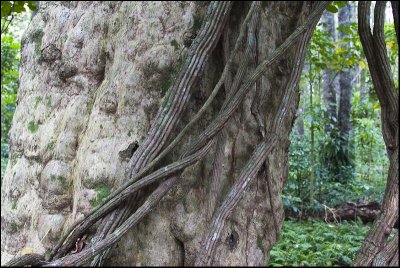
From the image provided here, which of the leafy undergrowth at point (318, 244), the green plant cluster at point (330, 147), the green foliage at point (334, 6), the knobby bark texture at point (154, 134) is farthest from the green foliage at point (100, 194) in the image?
the green plant cluster at point (330, 147)

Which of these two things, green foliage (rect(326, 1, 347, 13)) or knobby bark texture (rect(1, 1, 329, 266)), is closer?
knobby bark texture (rect(1, 1, 329, 266))

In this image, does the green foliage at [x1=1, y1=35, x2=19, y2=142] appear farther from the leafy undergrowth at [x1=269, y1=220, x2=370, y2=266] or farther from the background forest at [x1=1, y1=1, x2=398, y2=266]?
the leafy undergrowth at [x1=269, y1=220, x2=370, y2=266]

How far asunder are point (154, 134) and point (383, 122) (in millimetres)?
813

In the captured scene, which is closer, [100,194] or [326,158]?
[100,194]

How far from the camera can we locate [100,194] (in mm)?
1615

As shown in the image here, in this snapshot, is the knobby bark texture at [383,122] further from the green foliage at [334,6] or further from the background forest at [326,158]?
the background forest at [326,158]

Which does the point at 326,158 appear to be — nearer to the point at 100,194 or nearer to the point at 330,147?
the point at 330,147

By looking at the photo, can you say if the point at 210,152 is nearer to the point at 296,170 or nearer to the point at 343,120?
the point at 296,170

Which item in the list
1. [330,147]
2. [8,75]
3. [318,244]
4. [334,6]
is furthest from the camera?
[330,147]

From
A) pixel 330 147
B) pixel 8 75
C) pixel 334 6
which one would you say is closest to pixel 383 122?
pixel 334 6

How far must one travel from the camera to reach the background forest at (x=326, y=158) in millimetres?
3582

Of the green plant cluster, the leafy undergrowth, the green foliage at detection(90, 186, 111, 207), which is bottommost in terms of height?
the leafy undergrowth

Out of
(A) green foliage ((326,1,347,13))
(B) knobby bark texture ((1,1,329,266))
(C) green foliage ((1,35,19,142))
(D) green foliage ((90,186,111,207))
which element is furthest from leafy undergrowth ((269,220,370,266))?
(C) green foliage ((1,35,19,142))

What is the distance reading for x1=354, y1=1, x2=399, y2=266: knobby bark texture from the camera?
144 centimetres
